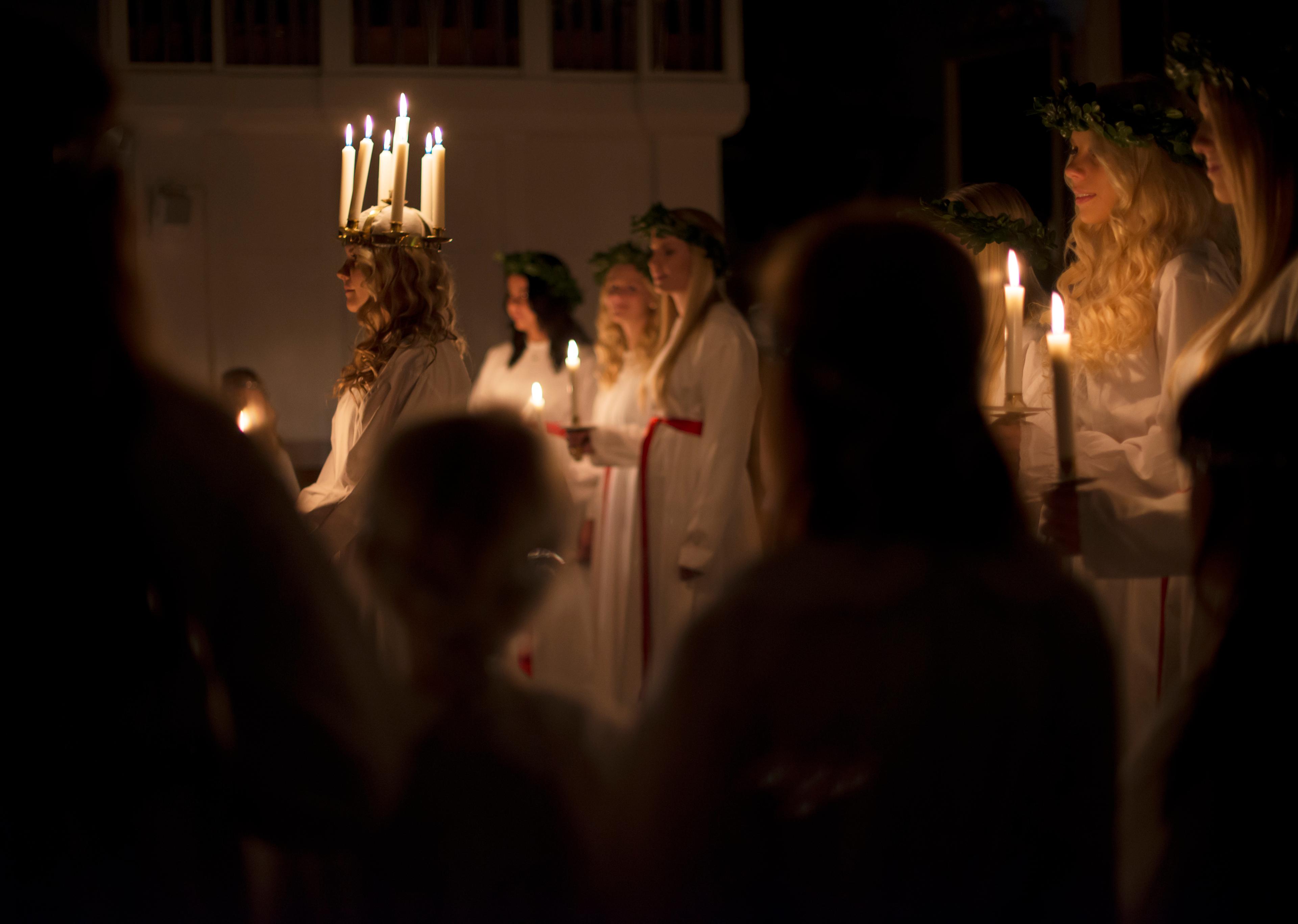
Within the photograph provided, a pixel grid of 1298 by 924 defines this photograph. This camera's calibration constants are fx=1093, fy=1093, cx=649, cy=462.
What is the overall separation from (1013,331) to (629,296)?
3358 millimetres

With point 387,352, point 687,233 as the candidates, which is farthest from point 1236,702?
point 687,233

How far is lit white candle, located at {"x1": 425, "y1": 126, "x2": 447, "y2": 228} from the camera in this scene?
2705mm

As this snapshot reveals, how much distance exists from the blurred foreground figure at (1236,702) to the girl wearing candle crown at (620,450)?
113 inches

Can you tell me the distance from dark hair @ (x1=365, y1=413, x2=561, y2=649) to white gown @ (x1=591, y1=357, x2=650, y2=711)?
300 cm

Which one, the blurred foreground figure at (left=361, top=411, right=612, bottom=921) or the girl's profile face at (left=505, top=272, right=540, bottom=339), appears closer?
the blurred foreground figure at (left=361, top=411, right=612, bottom=921)

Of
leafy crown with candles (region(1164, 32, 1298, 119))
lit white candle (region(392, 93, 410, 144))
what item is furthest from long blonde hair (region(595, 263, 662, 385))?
leafy crown with candles (region(1164, 32, 1298, 119))

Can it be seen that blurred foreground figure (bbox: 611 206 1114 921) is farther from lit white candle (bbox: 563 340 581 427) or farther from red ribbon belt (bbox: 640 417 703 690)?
red ribbon belt (bbox: 640 417 703 690)

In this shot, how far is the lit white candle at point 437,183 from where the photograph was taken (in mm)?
2705

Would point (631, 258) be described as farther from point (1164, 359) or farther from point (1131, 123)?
point (1164, 359)

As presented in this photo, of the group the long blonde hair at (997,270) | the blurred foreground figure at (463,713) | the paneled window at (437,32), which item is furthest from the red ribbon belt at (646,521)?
the paneled window at (437,32)

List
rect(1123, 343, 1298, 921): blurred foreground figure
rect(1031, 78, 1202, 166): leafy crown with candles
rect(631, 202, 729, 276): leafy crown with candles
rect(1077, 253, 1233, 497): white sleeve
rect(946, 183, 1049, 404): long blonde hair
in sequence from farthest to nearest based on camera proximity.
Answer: rect(631, 202, 729, 276): leafy crown with candles, rect(946, 183, 1049, 404): long blonde hair, rect(1031, 78, 1202, 166): leafy crown with candles, rect(1077, 253, 1233, 497): white sleeve, rect(1123, 343, 1298, 921): blurred foreground figure

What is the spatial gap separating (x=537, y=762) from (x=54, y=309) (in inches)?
25.7

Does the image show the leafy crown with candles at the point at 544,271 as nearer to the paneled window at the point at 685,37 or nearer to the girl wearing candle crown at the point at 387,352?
the girl wearing candle crown at the point at 387,352

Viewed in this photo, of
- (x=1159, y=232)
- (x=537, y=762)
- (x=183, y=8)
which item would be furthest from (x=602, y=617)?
(x=183, y=8)
